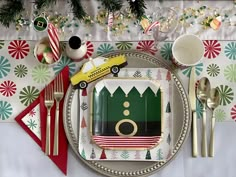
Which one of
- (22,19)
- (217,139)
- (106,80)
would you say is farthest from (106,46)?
(217,139)

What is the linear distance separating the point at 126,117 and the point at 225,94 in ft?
0.74

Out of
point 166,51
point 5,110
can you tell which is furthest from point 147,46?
point 5,110

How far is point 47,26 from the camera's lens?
967 mm

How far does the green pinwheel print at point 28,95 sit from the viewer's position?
38.3 inches

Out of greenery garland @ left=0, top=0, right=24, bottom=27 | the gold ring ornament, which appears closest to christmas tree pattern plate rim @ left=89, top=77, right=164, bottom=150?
the gold ring ornament

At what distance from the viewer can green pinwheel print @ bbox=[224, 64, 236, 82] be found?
3.21ft

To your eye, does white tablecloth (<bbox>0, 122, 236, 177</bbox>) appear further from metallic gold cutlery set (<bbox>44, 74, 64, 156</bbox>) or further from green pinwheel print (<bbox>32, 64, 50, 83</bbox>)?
green pinwheel print (<bbox>32, 64, 50, 83</bbox>)

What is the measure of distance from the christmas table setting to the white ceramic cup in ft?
0.05

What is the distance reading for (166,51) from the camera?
3.27 feet

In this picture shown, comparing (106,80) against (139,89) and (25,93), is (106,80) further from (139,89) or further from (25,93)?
(25,93)

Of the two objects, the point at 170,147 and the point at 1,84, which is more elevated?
the point at 1,84

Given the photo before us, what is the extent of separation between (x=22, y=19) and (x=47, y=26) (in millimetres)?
83

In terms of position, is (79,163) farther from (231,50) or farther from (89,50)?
(231,50)

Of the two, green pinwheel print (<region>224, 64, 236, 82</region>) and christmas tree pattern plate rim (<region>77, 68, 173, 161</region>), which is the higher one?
green pinwheel print (<region>224, 64, 236, 82</region>)
